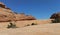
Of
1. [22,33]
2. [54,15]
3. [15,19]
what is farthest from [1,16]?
[22,33]

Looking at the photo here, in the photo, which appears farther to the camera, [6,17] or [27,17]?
→ [27,17]

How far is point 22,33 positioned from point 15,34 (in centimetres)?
55

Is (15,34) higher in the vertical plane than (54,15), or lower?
lower

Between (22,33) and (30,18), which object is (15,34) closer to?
(22,33)

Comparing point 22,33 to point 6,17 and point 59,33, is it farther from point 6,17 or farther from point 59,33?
point 6,17

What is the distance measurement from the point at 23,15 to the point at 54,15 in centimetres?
1189

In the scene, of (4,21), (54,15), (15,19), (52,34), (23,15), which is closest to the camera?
(52,34)

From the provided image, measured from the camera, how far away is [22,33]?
11.9 metres

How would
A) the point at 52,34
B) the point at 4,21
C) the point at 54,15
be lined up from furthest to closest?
the point at 54,15, the point at 4,21, the point at 52,34

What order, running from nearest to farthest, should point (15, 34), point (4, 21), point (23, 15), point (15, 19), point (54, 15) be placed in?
point (15, 34) → point (4, 21) → point (15, 19) → point (23, 15) → point (54, 15)

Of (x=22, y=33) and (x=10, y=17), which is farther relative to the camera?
(x=10, y=17)

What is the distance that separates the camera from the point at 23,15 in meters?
51.7

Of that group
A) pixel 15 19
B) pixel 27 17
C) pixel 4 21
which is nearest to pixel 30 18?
pixel 27 17

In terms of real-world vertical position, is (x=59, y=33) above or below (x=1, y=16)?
below
